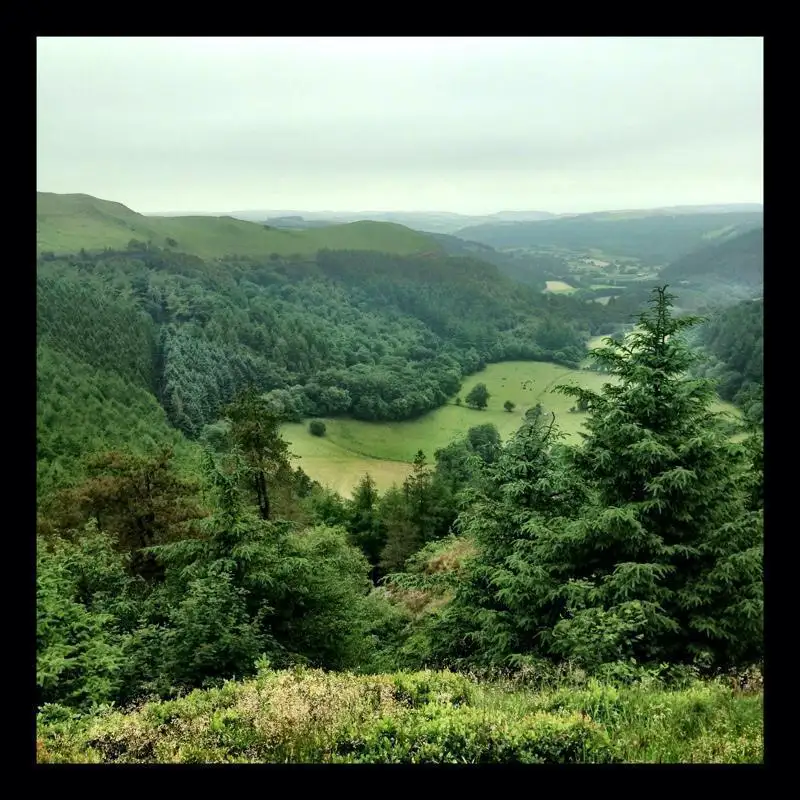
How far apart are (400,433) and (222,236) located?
44082mm

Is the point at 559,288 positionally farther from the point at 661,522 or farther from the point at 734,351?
the point at 661,522

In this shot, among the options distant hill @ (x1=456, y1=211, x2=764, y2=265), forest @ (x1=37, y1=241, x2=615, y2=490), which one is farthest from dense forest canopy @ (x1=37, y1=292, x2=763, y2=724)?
forest @ (x1=37, y1=241, x2=615, y2=490)

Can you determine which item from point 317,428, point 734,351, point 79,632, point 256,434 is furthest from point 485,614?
point 317,428

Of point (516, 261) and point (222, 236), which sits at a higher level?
point (222, 236)

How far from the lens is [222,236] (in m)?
77.9

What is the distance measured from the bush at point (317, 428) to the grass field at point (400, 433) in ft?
1.30

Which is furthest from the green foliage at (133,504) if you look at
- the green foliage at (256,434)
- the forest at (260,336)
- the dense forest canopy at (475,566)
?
the forest at (260,336)

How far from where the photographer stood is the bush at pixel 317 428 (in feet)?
151

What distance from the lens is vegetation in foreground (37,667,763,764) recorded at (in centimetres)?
233

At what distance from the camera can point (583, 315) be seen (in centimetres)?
3042

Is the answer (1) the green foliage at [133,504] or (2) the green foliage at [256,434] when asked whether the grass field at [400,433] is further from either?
(2) the green foliage at [256,434]

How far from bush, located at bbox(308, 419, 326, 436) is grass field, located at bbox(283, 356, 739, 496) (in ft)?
1.30

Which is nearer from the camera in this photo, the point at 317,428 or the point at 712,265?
the point at 712,265
